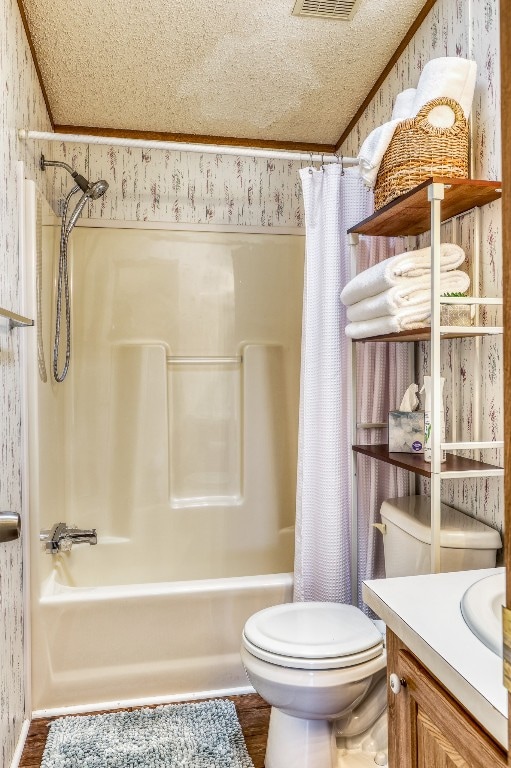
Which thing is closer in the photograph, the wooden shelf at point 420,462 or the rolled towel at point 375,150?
the wooden shelf at point 420,462

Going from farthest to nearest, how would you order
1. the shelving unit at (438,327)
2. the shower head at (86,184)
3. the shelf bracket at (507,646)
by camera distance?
1. the shower head at (86,184)
2. the shelving unit at (438,327)
3. the shelf bracket at (507,646)

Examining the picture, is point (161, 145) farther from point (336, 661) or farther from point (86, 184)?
point (336, 661)

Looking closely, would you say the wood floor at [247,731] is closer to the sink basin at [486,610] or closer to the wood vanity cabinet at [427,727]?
the wood vanity cabinet at [427,727]

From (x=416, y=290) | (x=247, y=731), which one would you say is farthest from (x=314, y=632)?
(x=416, y=290)

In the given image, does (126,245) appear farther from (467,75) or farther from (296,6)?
(467,75)

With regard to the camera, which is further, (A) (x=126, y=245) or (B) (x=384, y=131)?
(A) (x=126, y=245)

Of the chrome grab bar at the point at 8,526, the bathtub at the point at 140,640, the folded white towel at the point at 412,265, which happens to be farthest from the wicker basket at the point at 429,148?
the bathtub at the point at 140,640

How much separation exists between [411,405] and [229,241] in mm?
1294

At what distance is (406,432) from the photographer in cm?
176

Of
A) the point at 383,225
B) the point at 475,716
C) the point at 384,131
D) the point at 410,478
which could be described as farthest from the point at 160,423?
the point at 475,716

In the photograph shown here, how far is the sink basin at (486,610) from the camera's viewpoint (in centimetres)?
80

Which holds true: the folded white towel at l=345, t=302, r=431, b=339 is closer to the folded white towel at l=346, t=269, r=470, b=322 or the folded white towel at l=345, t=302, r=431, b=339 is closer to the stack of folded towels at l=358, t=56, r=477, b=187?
the folded white towel at l=346, t=269, r=470, b=322

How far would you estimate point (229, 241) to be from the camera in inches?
103

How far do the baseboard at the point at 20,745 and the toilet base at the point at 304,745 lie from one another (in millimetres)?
758
